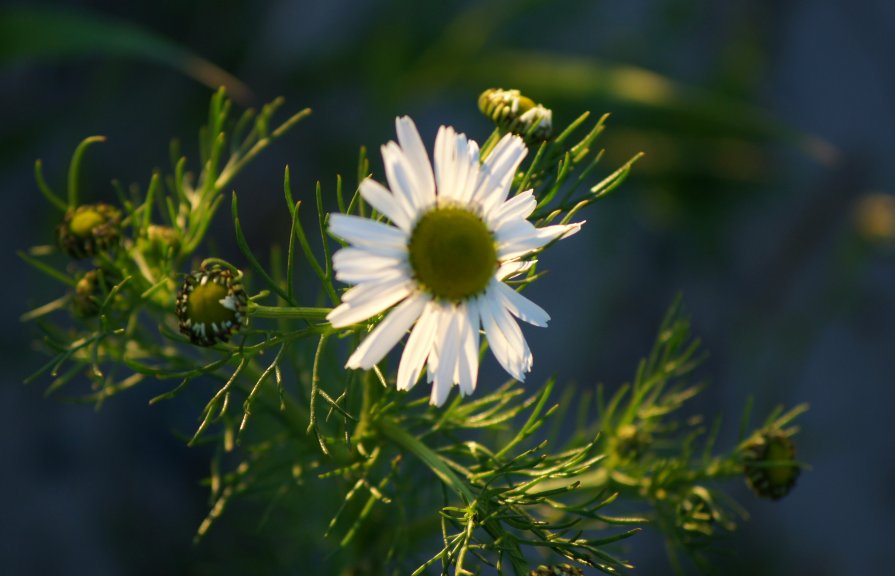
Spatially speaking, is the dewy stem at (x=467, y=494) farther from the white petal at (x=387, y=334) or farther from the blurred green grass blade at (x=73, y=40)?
the blurred green grass blade at (x=73, y=40)

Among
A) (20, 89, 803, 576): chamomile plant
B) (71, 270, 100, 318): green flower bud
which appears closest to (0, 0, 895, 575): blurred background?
(20, 89, 803, 576): chamomile plant

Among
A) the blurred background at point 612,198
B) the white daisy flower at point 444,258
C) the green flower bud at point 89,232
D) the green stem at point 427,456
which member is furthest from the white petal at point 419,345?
the blurred background at point 612,198

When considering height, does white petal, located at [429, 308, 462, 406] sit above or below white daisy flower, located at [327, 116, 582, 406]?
below

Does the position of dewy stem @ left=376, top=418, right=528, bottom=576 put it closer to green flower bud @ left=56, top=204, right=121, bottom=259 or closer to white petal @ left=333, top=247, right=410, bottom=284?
white petal @ left=333, top=247, right=410, bottom=284

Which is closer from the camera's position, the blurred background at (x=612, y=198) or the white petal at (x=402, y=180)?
the white petal at (x=402, y=180)

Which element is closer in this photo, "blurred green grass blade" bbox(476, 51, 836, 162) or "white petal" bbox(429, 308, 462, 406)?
"white petal" bbox(429, 308, 462, 406)

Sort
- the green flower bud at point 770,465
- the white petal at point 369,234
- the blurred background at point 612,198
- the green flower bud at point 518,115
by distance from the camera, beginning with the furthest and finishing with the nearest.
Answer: the blurred background at point 612,198 < the green flower bud at point 770,465 < the green flower bud at point 518,115 < the white petal at point 369,234

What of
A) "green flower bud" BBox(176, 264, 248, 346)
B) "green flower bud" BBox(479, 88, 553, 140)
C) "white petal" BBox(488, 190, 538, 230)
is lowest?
"green flower bud" BBox(176, 264, 248, 346)
